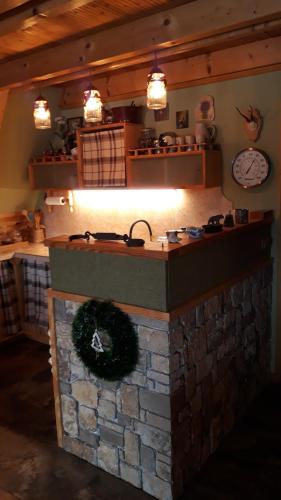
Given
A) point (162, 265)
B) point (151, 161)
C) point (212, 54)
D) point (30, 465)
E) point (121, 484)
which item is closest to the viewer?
point (162, 265)

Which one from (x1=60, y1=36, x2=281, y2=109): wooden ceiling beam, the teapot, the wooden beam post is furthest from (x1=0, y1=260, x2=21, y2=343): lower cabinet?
the teapot

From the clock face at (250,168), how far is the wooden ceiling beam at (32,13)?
5.63 feet

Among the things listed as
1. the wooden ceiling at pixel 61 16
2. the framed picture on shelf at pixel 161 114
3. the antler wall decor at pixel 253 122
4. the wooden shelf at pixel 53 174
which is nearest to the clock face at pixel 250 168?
the antler wall decor at pixel 253 122

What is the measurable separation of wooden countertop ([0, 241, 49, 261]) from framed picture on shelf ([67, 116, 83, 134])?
1.28 metres

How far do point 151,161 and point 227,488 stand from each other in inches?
98.9

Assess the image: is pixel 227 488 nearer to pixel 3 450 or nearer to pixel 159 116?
pixel 3 450

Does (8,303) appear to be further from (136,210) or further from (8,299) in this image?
(136,210)

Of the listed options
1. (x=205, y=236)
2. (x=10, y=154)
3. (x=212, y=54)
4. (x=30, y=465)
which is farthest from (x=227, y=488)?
(x=10, y=154)

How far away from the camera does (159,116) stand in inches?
153

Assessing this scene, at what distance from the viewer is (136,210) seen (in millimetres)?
4164

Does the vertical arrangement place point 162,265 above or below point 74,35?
below

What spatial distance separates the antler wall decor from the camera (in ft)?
10.9

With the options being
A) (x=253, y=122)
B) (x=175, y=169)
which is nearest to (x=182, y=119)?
(x=175, y=169)

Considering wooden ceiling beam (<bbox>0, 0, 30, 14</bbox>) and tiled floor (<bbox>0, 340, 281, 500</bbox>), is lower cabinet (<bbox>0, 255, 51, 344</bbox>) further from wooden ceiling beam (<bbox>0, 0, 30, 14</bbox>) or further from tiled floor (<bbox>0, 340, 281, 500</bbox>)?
wooden ceiling beam (<bbox>0, 0, 30, 14</bbox>)
